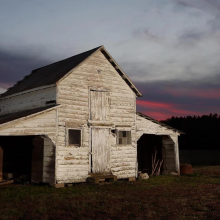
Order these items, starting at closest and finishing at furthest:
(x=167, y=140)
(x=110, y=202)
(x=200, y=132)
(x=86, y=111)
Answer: (x=110, y=202) → (x=86, y=111) → (x=167, y=140) → (x=200, y=132)

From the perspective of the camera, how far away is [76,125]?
17.3 meters

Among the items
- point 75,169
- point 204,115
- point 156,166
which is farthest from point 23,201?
point 204,115

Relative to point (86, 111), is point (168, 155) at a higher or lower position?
lower

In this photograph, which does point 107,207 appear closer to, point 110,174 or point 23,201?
point 23,201

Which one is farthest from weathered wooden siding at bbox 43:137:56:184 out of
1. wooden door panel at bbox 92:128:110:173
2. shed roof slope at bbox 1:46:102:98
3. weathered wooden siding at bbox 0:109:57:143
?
shed roof slope at bbox 1:46:102:98

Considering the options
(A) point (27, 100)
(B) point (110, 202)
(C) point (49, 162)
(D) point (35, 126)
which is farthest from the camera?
(A) point (27, 100)

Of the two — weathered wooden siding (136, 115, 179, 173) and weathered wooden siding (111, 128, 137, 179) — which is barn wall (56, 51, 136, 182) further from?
weathered wooden siding (136, 115, 179, 173)

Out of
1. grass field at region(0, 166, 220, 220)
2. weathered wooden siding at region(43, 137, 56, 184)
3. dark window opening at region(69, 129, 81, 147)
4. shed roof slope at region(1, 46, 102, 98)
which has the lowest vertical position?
grass field at region(0, 166, 220, 220)

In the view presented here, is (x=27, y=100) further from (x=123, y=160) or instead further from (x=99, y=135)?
(x=123, y=160)

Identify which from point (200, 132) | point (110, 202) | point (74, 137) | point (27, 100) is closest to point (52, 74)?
point (27, 100)

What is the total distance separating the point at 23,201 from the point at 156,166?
46.3 feet

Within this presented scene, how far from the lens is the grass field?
9875 millimetres

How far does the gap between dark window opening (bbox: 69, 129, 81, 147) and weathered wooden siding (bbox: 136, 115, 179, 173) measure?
16.2 ft

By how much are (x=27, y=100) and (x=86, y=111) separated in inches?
165
